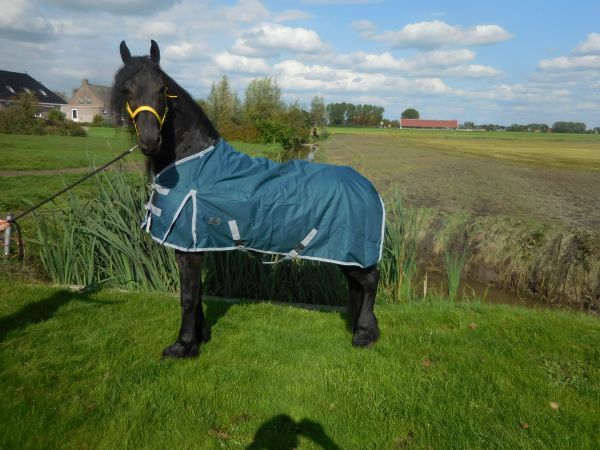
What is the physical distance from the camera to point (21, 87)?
205 feet

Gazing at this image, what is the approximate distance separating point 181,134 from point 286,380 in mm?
2221

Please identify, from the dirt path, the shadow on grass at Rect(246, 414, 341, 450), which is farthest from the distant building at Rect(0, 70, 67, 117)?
the shadow on grass at Rect(246, 414, 341, 450)

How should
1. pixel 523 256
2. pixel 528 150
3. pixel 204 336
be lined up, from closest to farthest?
pixel 204 336 → pixel 523 256 → pixel 528 150

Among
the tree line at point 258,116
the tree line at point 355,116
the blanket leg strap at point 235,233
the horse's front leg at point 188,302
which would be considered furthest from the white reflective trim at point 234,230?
the tree line at point 355,116

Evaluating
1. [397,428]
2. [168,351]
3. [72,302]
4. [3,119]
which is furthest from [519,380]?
[3,119]

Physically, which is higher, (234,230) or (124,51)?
(124,51)

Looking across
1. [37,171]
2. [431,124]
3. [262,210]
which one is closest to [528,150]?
[37,171]

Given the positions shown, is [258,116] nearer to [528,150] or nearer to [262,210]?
[528,150]

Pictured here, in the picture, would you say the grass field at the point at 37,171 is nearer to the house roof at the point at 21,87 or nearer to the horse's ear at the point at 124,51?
the horse's ear at the point at 124,51

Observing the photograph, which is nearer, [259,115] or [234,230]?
[234,230]

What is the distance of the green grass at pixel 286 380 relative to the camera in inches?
116

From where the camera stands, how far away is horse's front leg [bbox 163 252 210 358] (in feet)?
12.6

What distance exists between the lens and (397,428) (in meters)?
3.05

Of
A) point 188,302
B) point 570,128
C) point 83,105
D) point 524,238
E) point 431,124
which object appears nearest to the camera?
point 188,302
